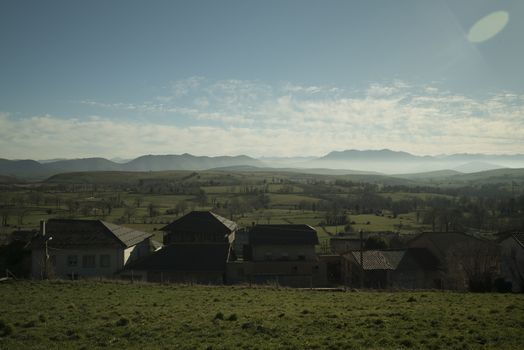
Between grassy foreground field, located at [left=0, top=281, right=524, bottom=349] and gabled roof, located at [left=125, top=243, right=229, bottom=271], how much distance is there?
52.1 feet

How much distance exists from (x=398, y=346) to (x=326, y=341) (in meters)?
2.09

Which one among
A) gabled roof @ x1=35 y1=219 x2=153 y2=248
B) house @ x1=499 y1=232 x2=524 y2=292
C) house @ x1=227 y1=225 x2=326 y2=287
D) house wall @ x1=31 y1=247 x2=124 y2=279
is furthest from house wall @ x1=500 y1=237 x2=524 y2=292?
house wall @ x1=31 y1=247 x2=124 y2=279

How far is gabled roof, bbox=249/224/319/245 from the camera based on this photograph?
43312 mm

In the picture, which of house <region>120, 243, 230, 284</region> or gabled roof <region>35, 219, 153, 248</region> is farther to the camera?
gabled roof <region>35, 219, 153, 248</region>

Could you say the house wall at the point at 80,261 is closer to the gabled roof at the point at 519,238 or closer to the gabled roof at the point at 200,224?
the gabled roof at the point at 200,224

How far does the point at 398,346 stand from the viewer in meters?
11.7

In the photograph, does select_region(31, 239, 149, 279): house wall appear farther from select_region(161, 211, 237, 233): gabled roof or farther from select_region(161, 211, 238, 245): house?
select_region(161, 211, 237, 233): gabled roof

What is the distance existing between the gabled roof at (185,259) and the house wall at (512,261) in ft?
84.4

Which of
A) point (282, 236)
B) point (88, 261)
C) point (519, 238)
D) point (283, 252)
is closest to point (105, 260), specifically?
point (88, 261)

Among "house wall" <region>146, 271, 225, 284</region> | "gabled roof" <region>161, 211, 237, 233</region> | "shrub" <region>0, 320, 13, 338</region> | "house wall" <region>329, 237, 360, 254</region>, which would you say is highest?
"shrub" <region>0, 320, 13, 338</region>

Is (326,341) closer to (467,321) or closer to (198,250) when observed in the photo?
(467,321)

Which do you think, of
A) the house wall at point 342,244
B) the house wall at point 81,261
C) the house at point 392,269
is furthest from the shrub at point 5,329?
→ the house wall at point 342,244

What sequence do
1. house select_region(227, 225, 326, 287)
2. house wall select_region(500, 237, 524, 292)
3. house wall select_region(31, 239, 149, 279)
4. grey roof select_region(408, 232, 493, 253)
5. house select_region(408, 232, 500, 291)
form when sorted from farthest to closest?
1. grey roof select_region(408, 232, 493, 253)
2. house select_region(227, 225, 326, 287)
3. house wall select_region(31, 239, 149, 279)
4. house wall select_region(500, 237, 524, 292)
5. house select_region(408, 232, 500, 291)

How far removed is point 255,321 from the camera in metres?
14.9
